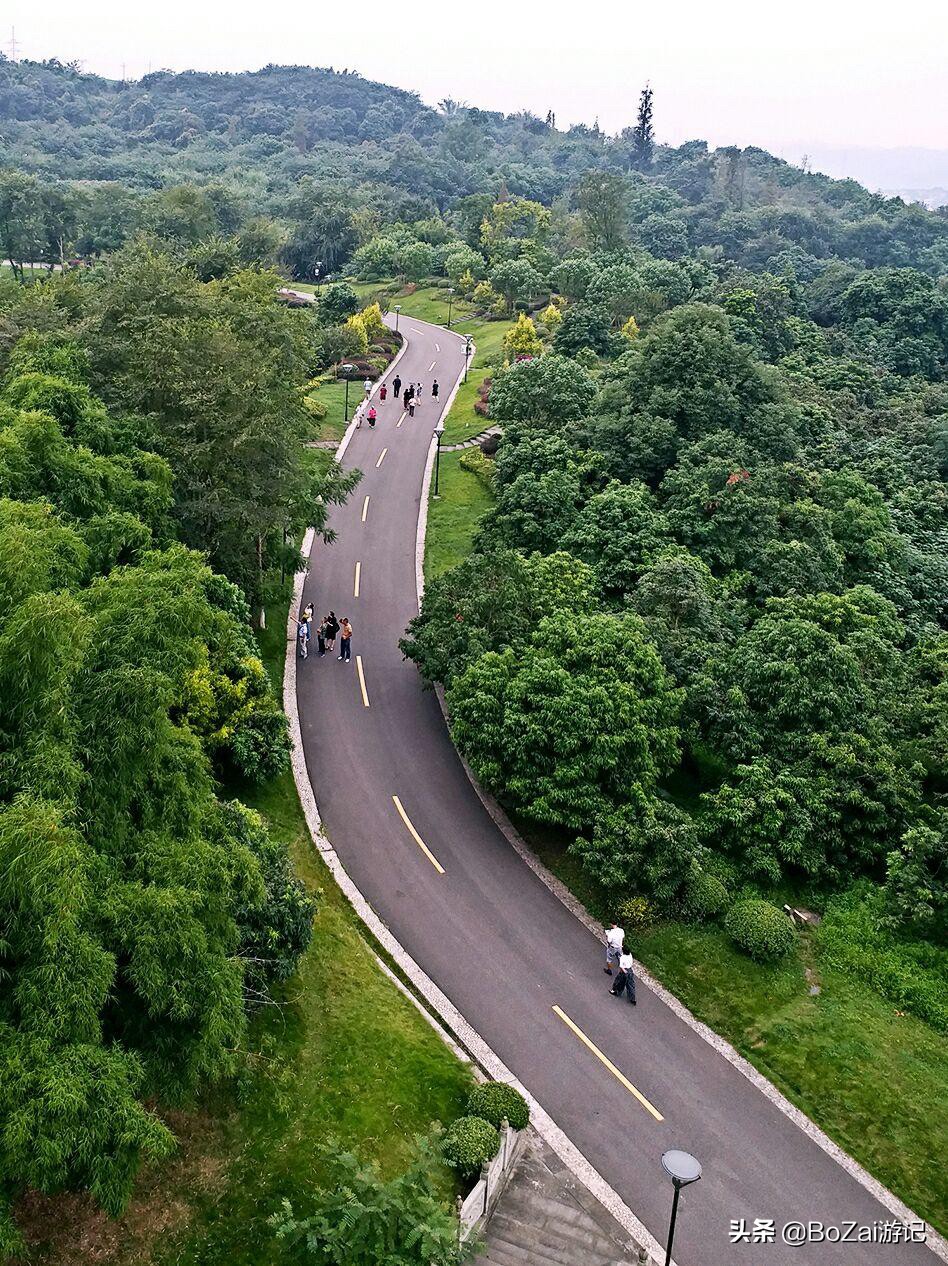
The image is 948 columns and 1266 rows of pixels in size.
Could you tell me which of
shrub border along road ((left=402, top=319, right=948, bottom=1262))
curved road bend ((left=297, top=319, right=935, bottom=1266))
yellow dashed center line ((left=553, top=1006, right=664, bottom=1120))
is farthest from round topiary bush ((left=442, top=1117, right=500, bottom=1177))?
yellow dashed center line ((left=553, top=1006, right=664, bottom=1120))

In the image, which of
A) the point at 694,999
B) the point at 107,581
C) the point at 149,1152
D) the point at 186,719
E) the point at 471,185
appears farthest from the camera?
the point at 471,185

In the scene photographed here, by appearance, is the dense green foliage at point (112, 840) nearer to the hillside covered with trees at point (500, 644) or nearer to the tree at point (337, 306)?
the hillside covered with trees at point (500, 644)

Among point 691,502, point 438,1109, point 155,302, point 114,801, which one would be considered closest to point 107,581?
point 114,801

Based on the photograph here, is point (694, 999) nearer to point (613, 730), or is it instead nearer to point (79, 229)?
point (613, 730)

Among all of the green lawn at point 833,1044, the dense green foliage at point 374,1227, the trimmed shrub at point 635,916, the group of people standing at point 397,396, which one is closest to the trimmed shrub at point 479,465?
the group of people standing at point 397,396

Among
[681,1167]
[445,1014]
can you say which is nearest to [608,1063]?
[445,1014]

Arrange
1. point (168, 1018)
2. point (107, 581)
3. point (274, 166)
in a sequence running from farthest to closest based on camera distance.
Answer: point (274, 166) → point (107, 581) → point (168, 1018)
